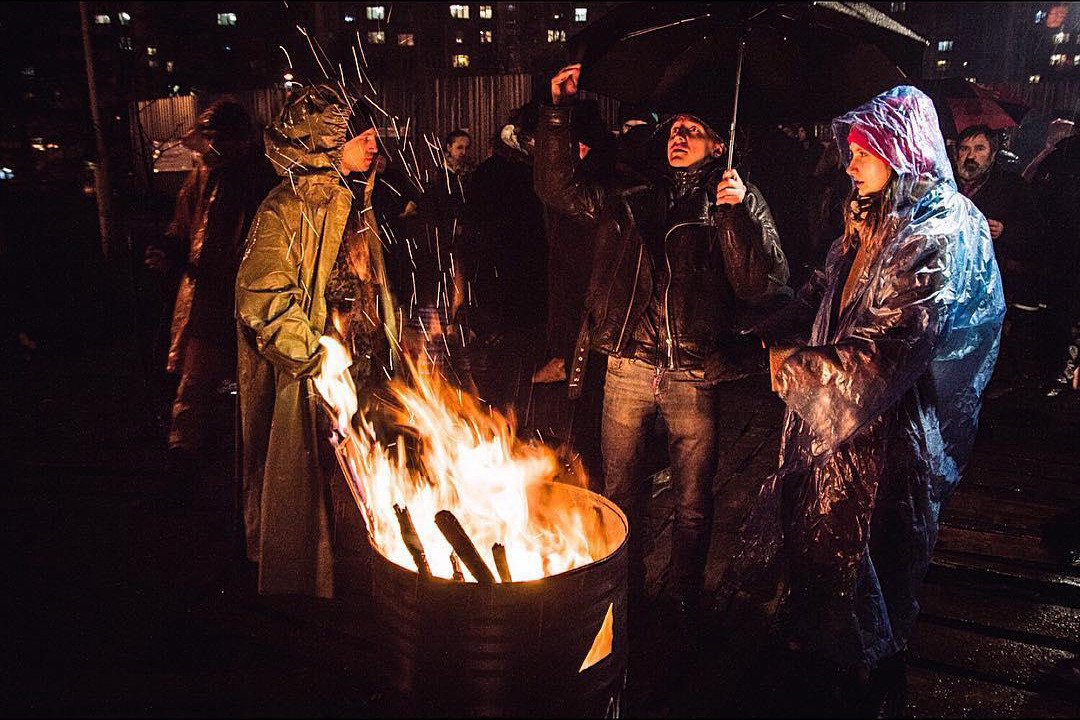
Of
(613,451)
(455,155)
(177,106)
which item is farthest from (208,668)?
(177,106)

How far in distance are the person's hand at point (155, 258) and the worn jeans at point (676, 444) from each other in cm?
382

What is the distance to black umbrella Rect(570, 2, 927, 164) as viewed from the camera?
11.1ft

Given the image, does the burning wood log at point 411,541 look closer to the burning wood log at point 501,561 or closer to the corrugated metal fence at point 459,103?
the burning wood log at point 501,561

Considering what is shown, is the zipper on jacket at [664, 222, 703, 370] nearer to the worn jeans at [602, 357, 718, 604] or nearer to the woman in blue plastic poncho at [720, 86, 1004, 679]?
the worn jeans at [602, 357, 718, 604]

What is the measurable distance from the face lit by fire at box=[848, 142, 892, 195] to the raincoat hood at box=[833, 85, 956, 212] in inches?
1.7

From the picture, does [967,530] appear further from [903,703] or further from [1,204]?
[1,204]

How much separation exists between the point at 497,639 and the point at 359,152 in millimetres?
2476

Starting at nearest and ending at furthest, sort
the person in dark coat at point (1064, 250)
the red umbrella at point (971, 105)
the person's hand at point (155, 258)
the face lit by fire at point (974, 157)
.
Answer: the person's hand at point (155, 258), the face lit by fire at point (974, 157), the person in dark coat at point (1064, 250), the red umbrella at point (971, 105)

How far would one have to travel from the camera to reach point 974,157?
6934 millimetres

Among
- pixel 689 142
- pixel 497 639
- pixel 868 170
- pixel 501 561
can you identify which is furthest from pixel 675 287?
pixel 497 639

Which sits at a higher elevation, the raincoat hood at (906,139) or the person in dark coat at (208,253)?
the raincoat hood at (906,139)

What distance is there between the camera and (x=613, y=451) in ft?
13.0

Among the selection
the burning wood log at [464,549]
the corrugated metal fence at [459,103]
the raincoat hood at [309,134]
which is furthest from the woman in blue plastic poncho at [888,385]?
the corrugated metal fence at [459,103]

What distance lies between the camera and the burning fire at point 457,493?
3.35 metres
